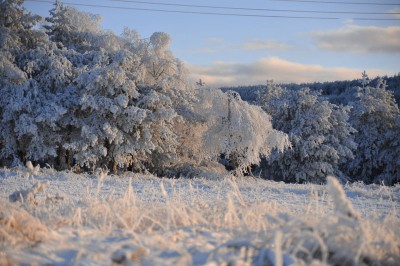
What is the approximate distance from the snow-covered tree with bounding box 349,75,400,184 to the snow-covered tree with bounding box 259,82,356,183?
338 centimetres

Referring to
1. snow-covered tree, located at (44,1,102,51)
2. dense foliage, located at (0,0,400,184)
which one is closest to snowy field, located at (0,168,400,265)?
dense foliage, located at (0,0,400,184)

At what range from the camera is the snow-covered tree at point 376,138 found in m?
36.2

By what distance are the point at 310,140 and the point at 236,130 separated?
40.5ft

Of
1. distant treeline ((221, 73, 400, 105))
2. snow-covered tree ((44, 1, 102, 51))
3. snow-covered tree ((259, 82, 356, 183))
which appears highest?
distant treeline ((221, 73, 400, 105))

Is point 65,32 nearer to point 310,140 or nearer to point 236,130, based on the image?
point 236,130

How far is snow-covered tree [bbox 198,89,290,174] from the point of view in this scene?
23.6 m

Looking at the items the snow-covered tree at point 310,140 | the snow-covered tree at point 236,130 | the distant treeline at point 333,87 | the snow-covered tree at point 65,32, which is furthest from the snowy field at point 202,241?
the distant treeline at point 333,87

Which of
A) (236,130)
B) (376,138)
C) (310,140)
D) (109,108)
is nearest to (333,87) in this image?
(376,138)

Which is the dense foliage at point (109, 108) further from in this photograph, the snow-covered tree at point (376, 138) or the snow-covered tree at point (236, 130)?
the snow-covered tree at point (376, 138)

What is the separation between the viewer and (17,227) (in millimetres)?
2768

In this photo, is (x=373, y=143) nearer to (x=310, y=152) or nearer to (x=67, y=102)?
(x=310, y=152)

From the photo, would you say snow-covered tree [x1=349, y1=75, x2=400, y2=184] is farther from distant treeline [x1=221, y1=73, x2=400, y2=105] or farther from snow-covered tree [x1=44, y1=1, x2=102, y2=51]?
distant treeline [x1=221, y1=73, x2=400, y2=105]

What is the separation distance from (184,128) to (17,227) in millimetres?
22912

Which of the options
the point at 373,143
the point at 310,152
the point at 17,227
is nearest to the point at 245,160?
the point at 310,152
